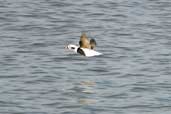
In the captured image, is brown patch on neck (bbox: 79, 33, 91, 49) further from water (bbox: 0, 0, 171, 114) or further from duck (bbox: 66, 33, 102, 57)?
water (bbox: 0, 0, 171, 114)

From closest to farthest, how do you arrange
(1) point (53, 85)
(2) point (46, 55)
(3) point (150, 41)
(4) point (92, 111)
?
(4) point (92, 111)
(1) point (53, 85)
(2) point (46, 55)
(3) point (150, 41)

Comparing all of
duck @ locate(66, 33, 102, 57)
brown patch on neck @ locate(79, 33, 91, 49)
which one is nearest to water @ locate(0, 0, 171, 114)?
duck @ locate(66, 33, 102, 57)

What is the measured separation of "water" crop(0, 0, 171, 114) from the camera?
29828mm

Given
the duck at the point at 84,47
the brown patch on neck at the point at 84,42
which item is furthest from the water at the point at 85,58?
the brown patch on neck at the point at 84,42

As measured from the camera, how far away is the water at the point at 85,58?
1174 inches

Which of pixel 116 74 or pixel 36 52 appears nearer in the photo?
pixel 116 74

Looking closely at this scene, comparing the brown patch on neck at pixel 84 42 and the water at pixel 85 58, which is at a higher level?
the brown patch on neck at pixel 84 42

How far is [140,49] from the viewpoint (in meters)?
37.6

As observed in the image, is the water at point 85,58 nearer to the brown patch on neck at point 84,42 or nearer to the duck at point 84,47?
the duck at point 84,47

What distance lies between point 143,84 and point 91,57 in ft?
16.0

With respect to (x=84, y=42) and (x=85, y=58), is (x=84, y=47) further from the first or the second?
(x=85, y=58)

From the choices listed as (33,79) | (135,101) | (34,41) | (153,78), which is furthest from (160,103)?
(34,41)

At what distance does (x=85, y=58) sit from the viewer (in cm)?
3612

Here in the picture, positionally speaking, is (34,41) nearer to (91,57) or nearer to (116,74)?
(91,57)
